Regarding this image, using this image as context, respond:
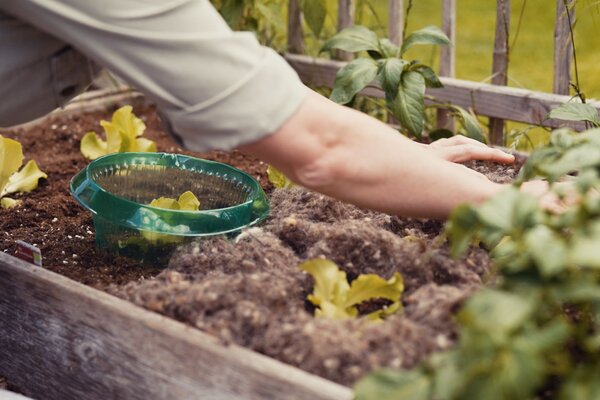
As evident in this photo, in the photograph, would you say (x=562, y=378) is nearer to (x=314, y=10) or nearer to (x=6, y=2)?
(x=6, y=2)

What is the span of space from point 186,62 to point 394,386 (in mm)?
612

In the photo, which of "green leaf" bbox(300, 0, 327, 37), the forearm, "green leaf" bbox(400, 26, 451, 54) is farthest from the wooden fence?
the forearm

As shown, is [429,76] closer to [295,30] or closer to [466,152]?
[466,152]

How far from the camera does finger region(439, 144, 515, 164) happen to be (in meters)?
2.15

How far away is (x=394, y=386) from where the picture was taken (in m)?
1.31

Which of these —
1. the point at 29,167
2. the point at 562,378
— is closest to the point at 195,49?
the point at 562,378

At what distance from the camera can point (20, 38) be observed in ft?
5.62

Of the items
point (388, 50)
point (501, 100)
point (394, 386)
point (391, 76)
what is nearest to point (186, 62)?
point (394, 386)

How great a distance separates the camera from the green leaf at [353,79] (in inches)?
105

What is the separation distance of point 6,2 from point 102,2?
187 mm

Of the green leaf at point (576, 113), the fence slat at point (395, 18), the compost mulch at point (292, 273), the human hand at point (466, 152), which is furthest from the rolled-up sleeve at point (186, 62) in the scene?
the fence slat at point (395, 18)

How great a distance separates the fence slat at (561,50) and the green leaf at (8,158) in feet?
5.19

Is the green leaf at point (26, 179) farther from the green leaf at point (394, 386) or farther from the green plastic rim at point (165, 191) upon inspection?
the green leaf at point (394, 386)

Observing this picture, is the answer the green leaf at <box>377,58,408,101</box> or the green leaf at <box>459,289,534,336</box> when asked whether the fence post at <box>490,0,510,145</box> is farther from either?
the green leaf at <box>459,289,534,336</box>
